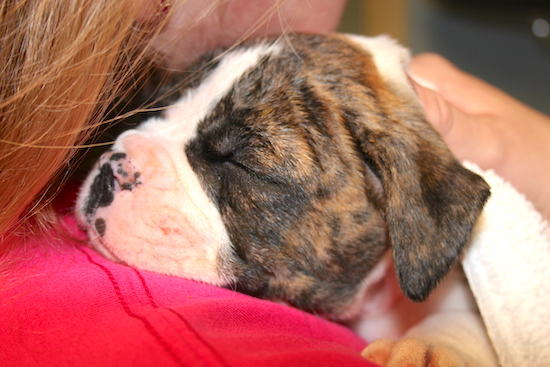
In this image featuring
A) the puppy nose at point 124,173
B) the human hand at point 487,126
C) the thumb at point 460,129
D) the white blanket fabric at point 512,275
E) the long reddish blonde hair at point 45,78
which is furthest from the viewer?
the human hand at point 487,126

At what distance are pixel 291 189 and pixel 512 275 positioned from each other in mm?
748

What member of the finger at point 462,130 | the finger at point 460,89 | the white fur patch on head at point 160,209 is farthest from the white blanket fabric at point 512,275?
the white fur patch on head at point 160,209

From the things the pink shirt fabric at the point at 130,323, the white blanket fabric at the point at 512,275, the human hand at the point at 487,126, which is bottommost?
the white blanket fabric at the point at 512,275

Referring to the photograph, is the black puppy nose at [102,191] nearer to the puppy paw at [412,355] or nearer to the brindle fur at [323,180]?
the brindle fur at [323,180]

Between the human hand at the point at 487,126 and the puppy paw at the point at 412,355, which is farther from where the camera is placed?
the human hand at the point at 487,126

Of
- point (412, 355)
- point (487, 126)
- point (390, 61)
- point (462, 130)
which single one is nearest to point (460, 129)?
point (462, 130)

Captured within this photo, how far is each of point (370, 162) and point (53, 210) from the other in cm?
83

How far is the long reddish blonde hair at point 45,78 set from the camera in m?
0.93

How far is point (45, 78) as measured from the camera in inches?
37.5

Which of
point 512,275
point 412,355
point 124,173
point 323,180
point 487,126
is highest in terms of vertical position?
point 124,173

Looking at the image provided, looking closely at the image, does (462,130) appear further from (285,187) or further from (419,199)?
(285,187)

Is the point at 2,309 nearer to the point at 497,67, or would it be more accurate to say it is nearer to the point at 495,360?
the point at 495,360

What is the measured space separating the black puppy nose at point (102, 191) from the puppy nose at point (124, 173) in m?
0.01

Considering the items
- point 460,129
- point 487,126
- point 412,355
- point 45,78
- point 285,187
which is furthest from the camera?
point 487,126
